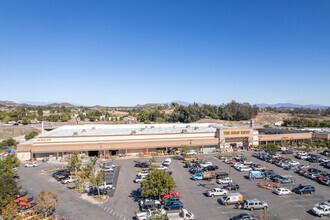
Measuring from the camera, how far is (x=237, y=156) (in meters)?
51.2

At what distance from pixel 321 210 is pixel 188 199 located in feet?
52.5

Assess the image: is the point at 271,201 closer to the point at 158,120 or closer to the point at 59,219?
the point at 59,219

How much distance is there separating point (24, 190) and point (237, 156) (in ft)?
142

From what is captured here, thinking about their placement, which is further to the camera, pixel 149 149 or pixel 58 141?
pixel 149 149

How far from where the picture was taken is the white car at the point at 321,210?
83.0 ft

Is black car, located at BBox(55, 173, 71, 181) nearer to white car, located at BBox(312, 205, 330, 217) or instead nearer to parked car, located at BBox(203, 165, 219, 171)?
parked car, located at BBox(203, 165, 219, 171)

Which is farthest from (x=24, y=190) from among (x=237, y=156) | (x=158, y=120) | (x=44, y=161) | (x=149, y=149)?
(x=158, y=120)

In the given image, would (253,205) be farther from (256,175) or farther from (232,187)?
(256,175)

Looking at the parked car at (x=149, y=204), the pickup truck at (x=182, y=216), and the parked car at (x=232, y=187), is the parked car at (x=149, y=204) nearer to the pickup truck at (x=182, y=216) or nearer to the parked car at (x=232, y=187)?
the pickup truck at (x=182, y=216)

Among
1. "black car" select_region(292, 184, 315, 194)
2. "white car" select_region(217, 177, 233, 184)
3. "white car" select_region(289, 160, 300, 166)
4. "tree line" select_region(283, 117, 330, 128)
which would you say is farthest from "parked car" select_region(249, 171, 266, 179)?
"tree line" select_region(283, 117, 330, 128)

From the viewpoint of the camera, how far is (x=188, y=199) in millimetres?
29703

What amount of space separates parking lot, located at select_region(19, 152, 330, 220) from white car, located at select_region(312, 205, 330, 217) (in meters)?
0.83

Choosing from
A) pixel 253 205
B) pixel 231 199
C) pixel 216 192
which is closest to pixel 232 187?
pixel 216 192

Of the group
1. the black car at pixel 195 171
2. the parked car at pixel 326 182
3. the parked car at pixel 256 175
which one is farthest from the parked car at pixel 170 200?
the parked car at pixel 326 182
